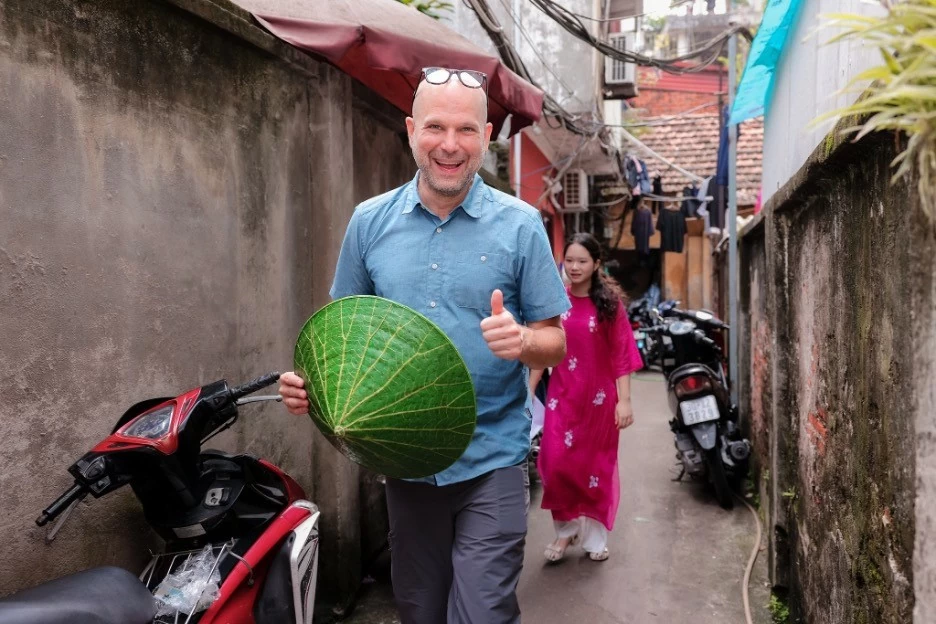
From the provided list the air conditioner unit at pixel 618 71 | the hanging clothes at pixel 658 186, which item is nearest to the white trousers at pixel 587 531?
the air conditioner unit at pixel 618 71

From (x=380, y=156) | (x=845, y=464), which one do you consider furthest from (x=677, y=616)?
(x=380, y=156)

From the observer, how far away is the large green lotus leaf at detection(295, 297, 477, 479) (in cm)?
189

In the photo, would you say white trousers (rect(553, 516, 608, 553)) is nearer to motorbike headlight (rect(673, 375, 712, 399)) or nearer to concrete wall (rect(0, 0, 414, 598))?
concrete wall (rect(0, 0, 414, 598))

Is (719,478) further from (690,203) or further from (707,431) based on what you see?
(690,203)

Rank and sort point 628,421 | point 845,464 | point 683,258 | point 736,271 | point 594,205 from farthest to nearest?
point 683,258
point 594,205
point 736,271
point 628,421
point 845,464

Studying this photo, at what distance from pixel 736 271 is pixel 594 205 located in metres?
9.12

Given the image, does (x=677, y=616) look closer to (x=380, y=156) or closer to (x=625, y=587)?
(x=625, y=587)

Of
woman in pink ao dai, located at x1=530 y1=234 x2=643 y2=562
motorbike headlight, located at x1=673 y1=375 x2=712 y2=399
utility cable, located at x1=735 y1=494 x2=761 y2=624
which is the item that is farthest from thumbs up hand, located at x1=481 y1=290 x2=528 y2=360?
motorbike headlight, located at x1=673 y1=375 x2=712 y2=399

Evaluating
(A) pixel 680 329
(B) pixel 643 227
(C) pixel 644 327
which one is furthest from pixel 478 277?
(B) pixel 643 227

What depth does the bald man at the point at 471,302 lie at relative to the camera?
7.47ft

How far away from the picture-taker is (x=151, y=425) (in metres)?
2.25

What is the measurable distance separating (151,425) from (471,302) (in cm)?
100

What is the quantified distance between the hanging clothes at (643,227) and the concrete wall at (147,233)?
1325 cm

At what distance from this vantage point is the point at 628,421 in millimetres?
4598
